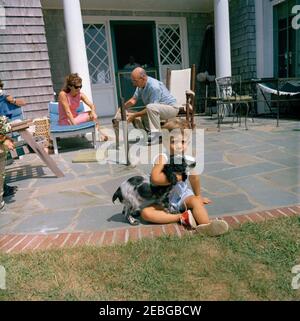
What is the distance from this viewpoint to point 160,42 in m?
8.19

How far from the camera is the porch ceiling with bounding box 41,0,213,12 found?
264 inches

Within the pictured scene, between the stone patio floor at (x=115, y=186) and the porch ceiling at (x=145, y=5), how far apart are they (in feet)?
13.3

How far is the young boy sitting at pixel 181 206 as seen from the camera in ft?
6.06

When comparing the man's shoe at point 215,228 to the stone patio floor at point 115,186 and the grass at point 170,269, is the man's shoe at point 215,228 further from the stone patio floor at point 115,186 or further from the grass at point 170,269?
the stone patio floor at point 115,186

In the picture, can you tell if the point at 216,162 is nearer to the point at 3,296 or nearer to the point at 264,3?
the point at 3,296

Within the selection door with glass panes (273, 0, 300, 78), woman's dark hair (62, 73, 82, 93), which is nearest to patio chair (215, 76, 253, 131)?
door with glass panes (273, 0, 300, 78)

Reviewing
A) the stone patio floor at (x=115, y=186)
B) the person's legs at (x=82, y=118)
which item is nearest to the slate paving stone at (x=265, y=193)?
the stone patio floor at (x=115, y=186)

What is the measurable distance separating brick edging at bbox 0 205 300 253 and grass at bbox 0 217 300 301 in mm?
93

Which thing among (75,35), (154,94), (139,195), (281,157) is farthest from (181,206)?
(75,35)

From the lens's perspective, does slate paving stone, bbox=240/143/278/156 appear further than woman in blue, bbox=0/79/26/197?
No

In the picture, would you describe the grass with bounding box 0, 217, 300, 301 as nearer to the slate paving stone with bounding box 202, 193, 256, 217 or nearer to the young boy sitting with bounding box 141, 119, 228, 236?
the young boy sitting with bounding box 141, 119, 228, 236
